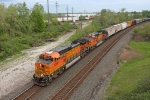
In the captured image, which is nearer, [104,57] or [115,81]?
[115,81]

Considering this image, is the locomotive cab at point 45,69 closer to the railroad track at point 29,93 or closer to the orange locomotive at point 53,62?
the orange locomotive at point 53,62

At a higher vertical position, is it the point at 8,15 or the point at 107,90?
the point at 8,15

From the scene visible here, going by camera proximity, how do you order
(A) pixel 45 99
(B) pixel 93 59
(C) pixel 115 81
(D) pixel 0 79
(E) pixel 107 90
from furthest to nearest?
(B) pixel 93 59 < (D) pixel 0 79 < (C) pixel 115 81 < (E) pixel 107 90 < (A) pixel 45 99

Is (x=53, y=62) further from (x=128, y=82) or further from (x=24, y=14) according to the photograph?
(x=24, y=14)

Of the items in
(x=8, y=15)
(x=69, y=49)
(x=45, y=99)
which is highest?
(x=8, y=15)

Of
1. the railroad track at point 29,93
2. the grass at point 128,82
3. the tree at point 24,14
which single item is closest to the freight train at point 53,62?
the railroad track at point 29,93

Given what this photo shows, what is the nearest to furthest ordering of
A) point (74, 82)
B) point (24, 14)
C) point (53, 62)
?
point (53, 62) < point (74, 82) < point (24, 14)

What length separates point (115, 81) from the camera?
19438mm

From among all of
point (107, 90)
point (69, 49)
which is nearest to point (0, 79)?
point (69, 49)

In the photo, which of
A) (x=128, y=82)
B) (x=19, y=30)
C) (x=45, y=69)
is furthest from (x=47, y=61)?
(x=19, y=30)

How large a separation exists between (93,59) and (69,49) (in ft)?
19.7

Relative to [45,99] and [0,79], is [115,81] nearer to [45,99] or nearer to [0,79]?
[45,99]


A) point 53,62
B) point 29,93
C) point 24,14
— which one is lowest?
point 29,93

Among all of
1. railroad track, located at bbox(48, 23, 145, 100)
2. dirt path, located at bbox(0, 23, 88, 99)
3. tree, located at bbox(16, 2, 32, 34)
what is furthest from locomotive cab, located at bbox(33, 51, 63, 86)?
tree, located at bbox(16, 2, 32, 34)
